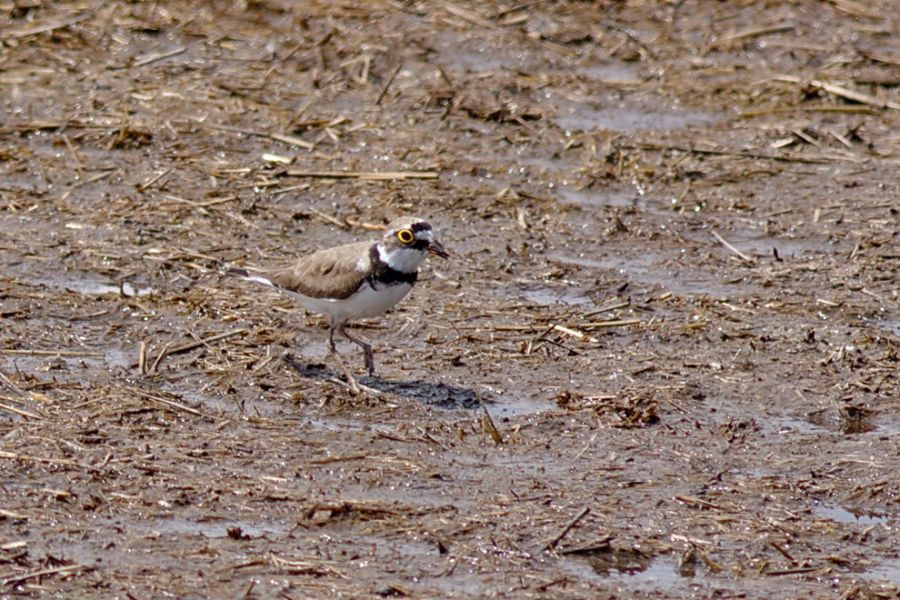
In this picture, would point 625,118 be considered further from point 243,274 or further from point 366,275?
point 366,275

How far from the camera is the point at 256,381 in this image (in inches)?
374

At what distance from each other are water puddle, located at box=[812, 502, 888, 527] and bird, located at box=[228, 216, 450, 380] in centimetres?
270

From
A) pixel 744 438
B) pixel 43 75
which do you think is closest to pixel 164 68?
pixel 43 75

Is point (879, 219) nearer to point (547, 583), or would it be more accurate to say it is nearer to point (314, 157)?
point (314, 157)

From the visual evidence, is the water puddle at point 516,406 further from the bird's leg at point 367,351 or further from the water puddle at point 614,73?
the water puddle at point 614,73

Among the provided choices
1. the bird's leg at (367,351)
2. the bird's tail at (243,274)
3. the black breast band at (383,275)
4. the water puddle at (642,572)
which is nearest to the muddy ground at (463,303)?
the water puddle at (642,572)

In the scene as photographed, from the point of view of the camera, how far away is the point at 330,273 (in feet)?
31.9

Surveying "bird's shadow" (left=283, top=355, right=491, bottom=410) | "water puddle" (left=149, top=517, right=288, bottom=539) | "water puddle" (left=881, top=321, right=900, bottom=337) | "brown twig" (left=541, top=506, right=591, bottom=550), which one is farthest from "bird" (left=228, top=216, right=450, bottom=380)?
"water puddle" (left=881, top=321, right=900, bottom=337)

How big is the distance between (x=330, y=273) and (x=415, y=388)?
0.87 meters

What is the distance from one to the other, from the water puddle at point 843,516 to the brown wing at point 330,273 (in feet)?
9.71

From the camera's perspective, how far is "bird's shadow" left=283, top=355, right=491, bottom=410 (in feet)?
30.8

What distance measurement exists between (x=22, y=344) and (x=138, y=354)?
720 mm

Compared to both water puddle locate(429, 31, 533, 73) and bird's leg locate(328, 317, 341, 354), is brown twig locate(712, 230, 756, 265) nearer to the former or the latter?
bird's leg locate(328, 317, 341, 354)

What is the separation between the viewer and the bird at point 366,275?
950cm
